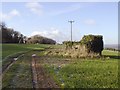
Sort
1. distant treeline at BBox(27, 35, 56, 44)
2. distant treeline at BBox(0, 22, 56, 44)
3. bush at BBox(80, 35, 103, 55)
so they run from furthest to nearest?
distant treeline at BBox(27, 35, 56, 44) → distant treeline at BBox(0, 22, 56, 44) → bush at BBox(80, 35, 103, 55)

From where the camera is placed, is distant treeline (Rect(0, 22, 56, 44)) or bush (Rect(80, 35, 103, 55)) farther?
distant treeline (Rect(0, 22, 56, 44))

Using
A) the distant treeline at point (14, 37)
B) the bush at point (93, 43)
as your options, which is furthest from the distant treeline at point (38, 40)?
the bush at point (93, 43)

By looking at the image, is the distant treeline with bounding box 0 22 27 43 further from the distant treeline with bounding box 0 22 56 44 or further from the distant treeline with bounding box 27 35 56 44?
the distant treeline with bounding box 27 35 56 44

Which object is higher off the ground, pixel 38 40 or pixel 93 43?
pixel 93 43

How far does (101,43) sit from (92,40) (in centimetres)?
136

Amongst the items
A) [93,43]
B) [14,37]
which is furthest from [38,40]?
[93,43]

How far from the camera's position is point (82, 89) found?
43.8ft

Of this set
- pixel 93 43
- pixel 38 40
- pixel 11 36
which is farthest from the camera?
pixel 38 40

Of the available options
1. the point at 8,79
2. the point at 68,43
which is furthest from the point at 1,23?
the point at 8,79

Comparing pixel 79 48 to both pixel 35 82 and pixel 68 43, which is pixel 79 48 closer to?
pixel 68 43

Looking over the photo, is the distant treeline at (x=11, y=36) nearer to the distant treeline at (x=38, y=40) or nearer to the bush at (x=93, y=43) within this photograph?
the distant treeline at (x=38, y=40)

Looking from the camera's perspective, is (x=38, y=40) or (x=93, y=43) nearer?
(x=93, y=43)

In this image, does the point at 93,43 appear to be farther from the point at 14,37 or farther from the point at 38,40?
the point at 38,40

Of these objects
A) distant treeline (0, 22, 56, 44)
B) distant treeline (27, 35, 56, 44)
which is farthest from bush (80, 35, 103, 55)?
distant treeline (27, 35, 56, 44)
